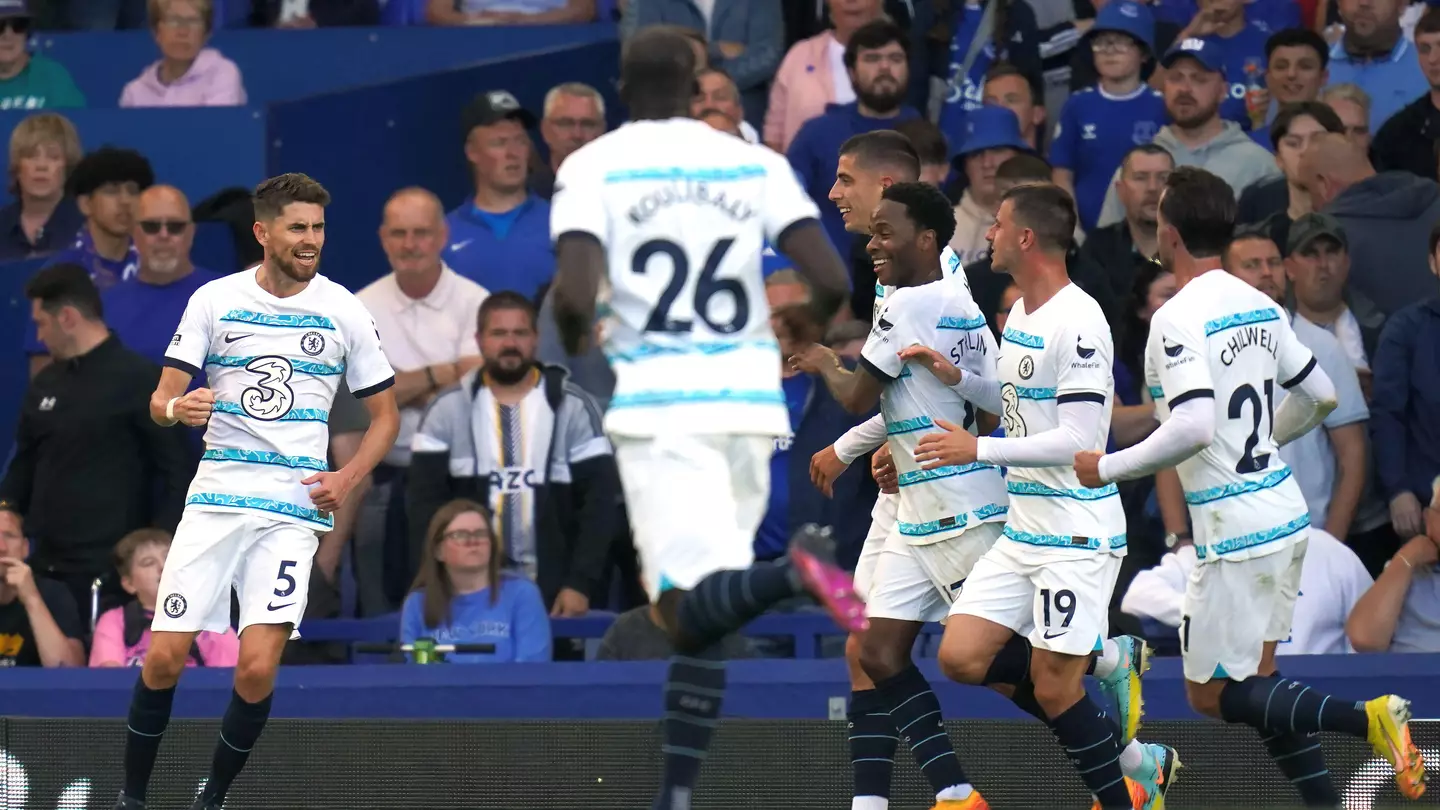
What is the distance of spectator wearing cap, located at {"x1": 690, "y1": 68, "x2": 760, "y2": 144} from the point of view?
10.9 meters

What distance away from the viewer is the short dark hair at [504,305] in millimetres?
9877

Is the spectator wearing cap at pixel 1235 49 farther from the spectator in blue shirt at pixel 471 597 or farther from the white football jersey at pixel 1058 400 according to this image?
the white football jersey at pixel 1058 400

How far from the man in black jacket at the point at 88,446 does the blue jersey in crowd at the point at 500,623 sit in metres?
1.38

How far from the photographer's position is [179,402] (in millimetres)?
7211

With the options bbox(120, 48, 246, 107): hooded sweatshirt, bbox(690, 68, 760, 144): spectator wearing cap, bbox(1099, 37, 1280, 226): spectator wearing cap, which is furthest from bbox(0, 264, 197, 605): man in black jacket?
bbox(1099, 37, 1280, 226): spectator wearing cap

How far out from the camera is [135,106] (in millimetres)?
12273

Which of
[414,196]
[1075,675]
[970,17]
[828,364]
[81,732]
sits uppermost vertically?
[970,17]

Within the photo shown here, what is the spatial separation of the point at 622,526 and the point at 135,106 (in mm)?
4151

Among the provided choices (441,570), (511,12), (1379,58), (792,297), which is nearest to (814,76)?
(511,12)

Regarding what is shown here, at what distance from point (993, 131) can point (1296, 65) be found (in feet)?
5.53

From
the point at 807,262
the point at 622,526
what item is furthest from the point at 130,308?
the point at 807,262

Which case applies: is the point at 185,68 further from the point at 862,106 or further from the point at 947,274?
the point at 947,274

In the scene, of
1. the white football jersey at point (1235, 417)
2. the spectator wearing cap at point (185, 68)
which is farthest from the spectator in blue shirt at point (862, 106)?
the white football jersey at point (1235, 417)

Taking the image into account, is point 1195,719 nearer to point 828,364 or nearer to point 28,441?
point 828,364
